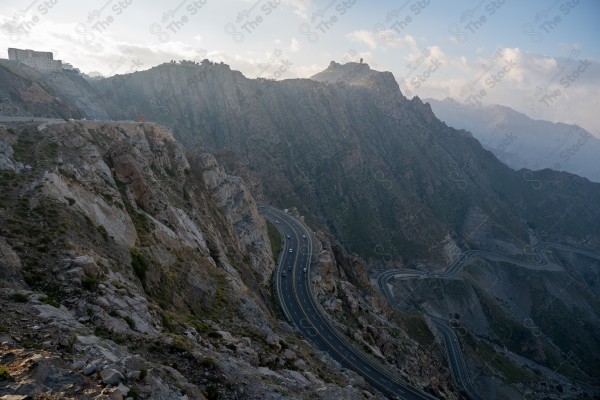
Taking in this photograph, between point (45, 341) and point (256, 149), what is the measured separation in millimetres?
181289

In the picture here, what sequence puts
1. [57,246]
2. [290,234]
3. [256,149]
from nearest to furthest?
[57,246] < [290,234] < [256,149]

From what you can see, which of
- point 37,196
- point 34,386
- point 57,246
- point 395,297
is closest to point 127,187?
point 37,196

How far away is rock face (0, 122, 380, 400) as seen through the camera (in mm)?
14352

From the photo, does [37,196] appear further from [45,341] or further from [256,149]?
[256,149]

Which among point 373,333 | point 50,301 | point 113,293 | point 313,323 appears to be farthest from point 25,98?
point 50,301

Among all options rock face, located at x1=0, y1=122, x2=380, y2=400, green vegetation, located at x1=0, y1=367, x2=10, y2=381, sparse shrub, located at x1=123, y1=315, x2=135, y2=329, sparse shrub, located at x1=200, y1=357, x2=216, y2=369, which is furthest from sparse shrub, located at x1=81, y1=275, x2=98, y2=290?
green vegetation, located at x1=0, y1=367, x2=10, y2=381

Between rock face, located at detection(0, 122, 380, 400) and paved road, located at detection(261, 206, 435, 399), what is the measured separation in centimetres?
1498

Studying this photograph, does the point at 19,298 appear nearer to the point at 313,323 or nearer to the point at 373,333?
the point at 313,323

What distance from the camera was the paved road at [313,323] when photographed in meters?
49.6

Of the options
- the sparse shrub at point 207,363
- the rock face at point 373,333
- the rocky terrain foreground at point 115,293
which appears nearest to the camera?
the rocky terrain foreground at point 115,293

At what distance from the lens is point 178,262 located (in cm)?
3366

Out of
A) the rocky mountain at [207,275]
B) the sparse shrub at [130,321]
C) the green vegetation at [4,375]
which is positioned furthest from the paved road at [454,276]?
the green vegetation at [4,375]

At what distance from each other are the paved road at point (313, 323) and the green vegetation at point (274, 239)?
1055 mm

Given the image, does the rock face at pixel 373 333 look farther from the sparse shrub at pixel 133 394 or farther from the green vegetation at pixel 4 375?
the green vegetation at pixel 4 375
